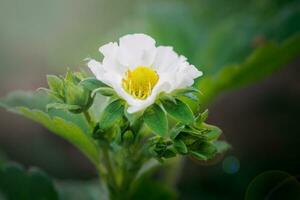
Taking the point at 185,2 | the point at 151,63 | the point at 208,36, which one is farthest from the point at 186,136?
the point at 185,2

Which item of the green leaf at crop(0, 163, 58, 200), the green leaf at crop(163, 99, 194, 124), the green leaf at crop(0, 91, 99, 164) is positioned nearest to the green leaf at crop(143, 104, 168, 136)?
the green leaf at crop(163, 99, 194, 124)

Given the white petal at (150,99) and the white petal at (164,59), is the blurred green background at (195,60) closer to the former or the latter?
the white petal at (164,59)

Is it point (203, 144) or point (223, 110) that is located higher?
point (223, 110)

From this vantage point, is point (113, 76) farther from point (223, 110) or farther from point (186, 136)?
point (223, 110)

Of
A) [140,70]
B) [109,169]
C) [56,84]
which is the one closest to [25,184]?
[109,169]

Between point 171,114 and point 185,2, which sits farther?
point 185,2

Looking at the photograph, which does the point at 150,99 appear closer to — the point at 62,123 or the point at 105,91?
the point at 105,91
